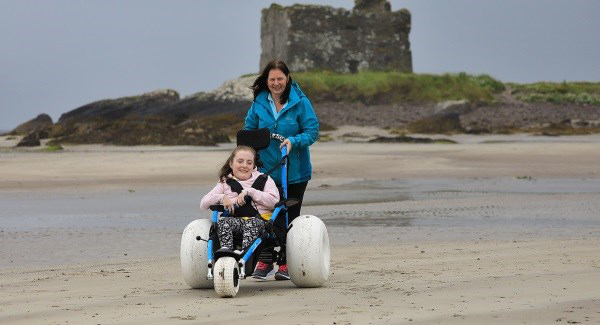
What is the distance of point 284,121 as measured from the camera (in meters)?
8.72

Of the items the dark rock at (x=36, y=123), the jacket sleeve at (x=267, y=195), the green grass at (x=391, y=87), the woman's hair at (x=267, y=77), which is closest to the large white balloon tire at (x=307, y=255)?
the jacket sleeve at (x=267, y=195)

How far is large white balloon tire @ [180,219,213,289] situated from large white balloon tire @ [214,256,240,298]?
51 centimetres

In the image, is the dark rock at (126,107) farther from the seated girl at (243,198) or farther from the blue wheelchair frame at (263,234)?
the seated girl at (243,198)

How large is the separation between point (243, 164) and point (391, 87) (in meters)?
41.2

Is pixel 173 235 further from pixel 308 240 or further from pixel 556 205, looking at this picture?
pixel 556 205

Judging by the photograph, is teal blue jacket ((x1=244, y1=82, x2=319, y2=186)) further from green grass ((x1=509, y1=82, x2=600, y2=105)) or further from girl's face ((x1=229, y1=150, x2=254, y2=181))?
green grass ((x1=509, y1=82, x2=600, y2=105))

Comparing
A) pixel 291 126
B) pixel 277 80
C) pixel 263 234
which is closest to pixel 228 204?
pixel 263 234

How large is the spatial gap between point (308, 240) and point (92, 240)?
13.8 feet

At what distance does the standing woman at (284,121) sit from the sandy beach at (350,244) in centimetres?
75

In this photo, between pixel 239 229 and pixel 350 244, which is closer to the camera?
pixel 239 229

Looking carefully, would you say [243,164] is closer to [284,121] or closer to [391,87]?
[284,121]

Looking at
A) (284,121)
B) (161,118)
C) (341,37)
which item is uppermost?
(341,37)

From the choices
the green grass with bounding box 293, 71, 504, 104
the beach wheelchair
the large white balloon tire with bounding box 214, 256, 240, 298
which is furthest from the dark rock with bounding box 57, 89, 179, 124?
the large white balloon tire with bounding box 214, 256, 240, 298

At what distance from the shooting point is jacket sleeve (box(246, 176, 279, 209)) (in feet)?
26.3
